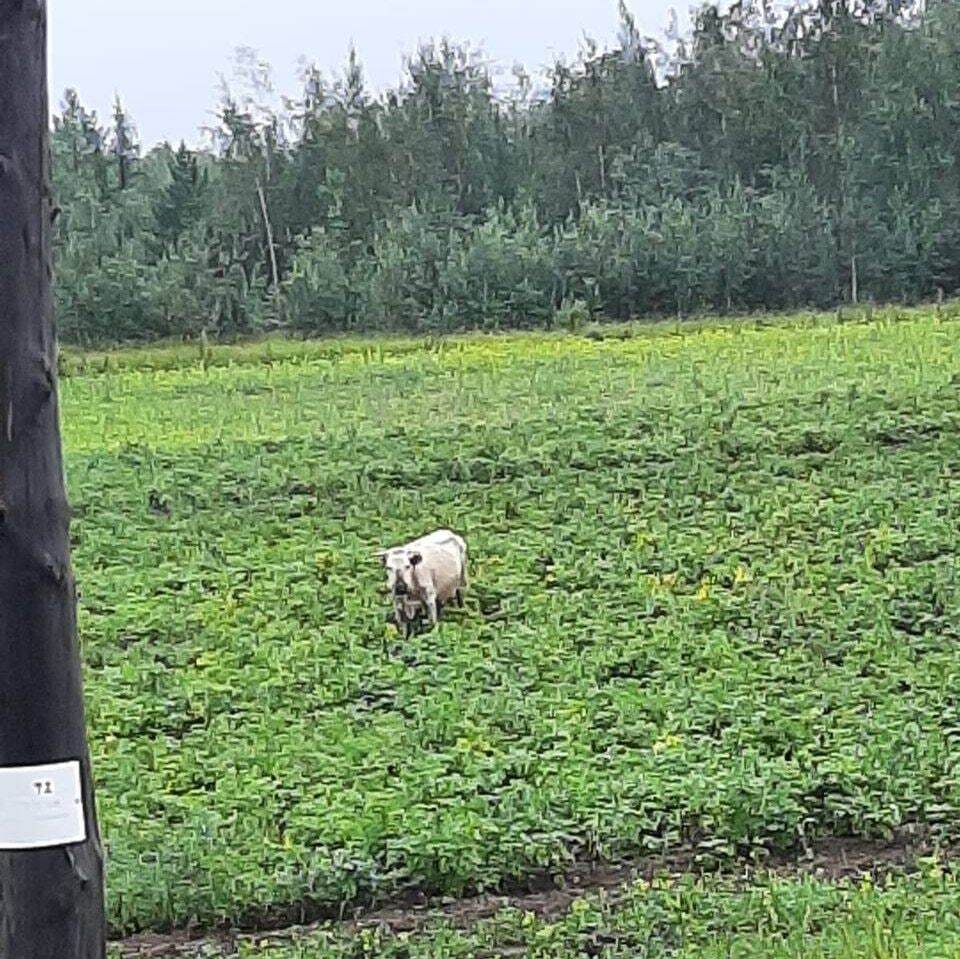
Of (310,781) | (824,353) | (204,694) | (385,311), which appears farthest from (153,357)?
(310,781)

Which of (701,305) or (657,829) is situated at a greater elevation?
(701,305)

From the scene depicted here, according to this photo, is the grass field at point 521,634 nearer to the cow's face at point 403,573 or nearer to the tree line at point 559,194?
the cow's face at point 403,573

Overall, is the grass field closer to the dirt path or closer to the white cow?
the dirt path

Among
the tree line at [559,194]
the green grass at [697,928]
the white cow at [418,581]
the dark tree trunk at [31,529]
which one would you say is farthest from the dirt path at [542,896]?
the tree line at [559,194]

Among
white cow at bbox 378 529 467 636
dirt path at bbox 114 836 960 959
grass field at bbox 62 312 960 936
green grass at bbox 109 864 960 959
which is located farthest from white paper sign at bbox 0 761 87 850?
white cow at bbox 378 529 467 636

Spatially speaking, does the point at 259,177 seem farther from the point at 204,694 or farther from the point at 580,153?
the point at 204,694

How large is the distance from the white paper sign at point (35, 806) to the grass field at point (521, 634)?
3277 millimetres

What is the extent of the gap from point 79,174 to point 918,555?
37462 mm

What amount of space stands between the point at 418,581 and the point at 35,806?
861 centimetres

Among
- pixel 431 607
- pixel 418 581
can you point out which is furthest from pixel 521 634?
pixel 418 581

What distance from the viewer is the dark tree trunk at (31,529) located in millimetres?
2510

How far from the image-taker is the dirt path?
6148 millimetres

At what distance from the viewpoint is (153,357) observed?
103 ft

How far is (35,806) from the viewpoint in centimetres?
250
